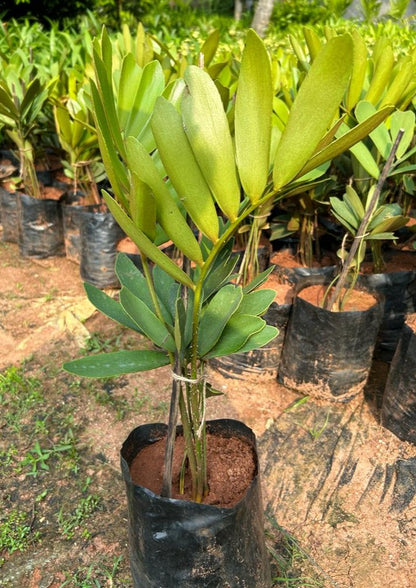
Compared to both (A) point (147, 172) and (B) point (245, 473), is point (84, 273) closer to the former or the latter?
(B) point (245, 473)

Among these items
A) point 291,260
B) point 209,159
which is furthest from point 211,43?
point 209,159

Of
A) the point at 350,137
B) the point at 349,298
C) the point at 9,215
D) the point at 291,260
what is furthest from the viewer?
the point at 9,215

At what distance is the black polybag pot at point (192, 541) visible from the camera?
92 centimetres

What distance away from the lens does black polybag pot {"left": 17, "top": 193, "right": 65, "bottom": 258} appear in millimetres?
2592

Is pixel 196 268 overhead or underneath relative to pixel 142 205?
underneath

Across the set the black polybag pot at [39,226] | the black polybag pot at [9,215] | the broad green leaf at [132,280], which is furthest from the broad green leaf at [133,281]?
the black polybag pot at [9,215]

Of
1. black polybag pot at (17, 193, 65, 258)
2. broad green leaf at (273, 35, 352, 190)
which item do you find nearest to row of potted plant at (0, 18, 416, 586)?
broad green leaf at (273, 35, 352, 190)

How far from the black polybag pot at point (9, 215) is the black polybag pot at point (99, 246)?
596mm

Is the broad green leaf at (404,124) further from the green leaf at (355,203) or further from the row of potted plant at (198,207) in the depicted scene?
the green leaf at (355,203)

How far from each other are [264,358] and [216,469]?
0.76 metres

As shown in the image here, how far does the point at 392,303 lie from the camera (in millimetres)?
1958

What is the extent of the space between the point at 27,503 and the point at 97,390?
0.47 m

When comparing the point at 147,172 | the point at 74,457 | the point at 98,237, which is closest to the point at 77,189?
the point at 98,237

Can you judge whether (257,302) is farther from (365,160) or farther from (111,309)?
(365,160)
